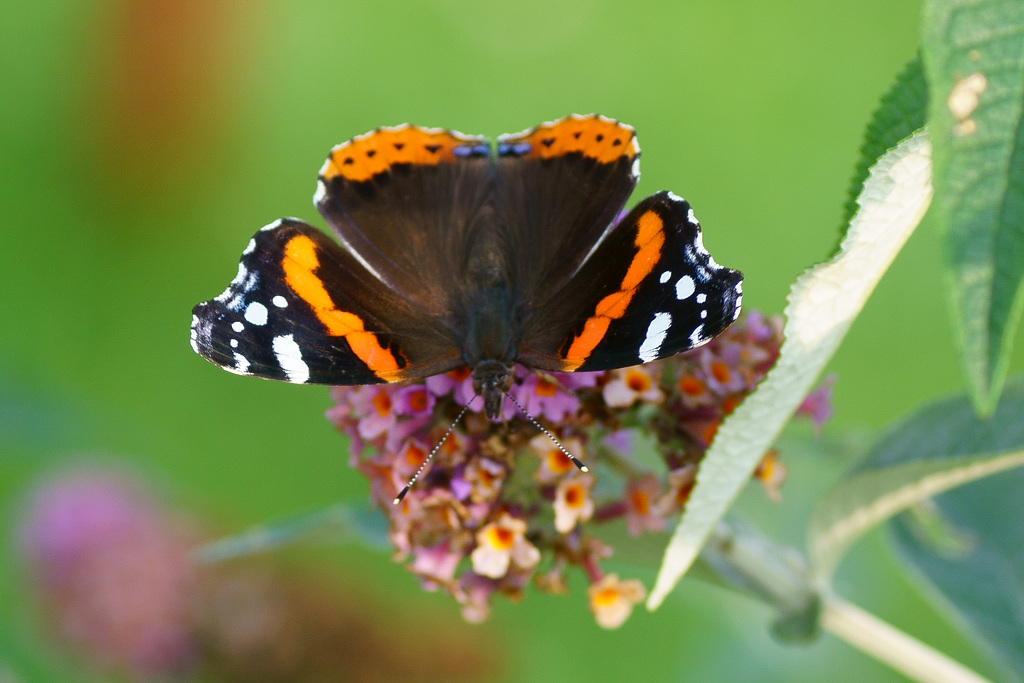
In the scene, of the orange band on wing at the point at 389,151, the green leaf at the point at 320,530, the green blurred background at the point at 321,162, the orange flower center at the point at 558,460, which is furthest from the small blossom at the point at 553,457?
the green blurred background at the point at 321,162

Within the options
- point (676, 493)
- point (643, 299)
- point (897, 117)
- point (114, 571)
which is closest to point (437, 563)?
point (676, 493)

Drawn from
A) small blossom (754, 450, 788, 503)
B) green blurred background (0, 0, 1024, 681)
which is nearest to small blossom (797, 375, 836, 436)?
small blossom (754, 450, 788, 503)

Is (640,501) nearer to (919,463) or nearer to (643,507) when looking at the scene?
(643,507)

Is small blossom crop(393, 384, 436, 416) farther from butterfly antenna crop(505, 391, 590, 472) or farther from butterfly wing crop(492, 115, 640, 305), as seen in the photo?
butterfly wing crop(492, 115, 640, 305)

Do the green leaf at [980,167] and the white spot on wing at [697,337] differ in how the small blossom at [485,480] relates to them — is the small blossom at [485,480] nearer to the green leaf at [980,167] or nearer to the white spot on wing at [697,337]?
the white spot on wing at [697,337]

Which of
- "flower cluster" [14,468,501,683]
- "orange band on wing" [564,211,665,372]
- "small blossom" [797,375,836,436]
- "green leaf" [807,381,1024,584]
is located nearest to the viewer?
"green leaf" [807,381,1024,584]
